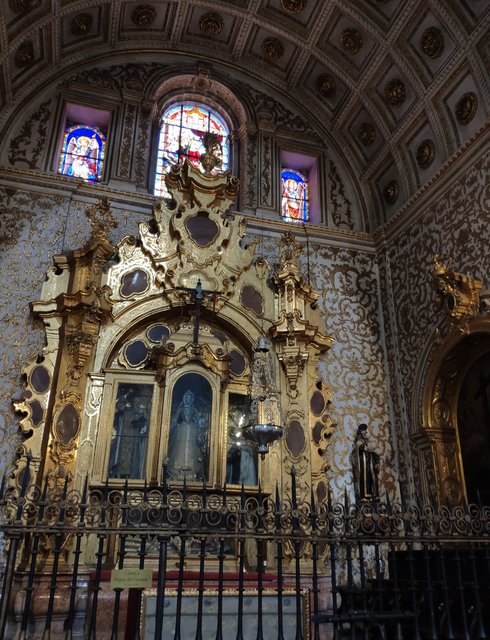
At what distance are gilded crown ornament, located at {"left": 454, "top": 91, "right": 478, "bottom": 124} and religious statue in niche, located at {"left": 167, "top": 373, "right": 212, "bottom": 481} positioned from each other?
242 inches

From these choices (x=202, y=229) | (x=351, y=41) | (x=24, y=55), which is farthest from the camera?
(x=351, y=41)

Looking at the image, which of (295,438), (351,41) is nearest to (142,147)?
(351,41)

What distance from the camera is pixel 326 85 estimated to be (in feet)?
39.9

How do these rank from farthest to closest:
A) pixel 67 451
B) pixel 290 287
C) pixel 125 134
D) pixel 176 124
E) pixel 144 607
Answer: pixel 176 124 → pixel 125 134 → pixel 290 287 → pixel 67 451 → pixel 144 607

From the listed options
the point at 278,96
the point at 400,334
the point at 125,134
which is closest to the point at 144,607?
the point at 400,334

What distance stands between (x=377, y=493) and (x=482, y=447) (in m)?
1.75

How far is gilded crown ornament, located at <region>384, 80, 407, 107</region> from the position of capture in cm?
1094

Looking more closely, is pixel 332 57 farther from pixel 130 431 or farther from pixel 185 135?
pixel 130 431

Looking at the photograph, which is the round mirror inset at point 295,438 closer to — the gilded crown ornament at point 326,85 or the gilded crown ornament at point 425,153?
the gilded crown ornament at point 425,153

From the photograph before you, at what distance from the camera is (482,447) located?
27.6 ft

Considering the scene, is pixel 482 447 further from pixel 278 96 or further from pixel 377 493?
pixel 278 96

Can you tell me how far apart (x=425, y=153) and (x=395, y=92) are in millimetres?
1443

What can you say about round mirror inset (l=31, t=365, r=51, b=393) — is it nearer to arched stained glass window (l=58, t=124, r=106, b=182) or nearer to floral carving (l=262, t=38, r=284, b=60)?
arched stained glass window (l=58, t=124, r=106, b=182)

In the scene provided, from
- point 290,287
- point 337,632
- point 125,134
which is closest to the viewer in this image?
point 337,632
